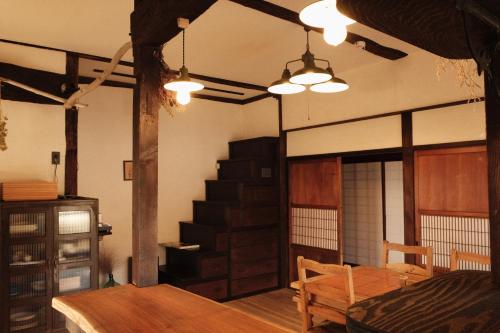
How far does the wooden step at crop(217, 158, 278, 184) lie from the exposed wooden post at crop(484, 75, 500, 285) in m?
4.69

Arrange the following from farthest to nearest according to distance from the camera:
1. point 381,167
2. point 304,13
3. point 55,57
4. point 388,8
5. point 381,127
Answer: point 381,167 < point 381,127 < point 55,57 < point 304,13 < point 388,8

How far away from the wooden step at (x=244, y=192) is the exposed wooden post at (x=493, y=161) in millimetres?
4563

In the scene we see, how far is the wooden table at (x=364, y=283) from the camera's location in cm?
255

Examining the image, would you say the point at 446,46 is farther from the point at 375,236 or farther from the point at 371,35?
the point at 375,236

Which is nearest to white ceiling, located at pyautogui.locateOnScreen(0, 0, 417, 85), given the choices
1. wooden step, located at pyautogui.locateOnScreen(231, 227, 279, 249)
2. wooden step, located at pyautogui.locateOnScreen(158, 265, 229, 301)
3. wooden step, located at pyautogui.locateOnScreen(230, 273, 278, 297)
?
wooden step, located at pyautogui.locateOnScreen(231, 227, 279, 249)

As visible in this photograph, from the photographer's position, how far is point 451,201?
12.4 ft

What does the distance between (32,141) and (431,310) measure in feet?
13.6

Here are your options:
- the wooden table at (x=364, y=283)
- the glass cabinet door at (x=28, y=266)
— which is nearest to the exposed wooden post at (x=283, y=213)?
the wooden table at (x=364, y=283)

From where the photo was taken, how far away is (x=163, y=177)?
5.66 metres

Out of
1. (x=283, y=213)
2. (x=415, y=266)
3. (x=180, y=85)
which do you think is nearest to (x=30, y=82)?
(x=180, y=85)

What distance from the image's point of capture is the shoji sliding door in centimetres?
357

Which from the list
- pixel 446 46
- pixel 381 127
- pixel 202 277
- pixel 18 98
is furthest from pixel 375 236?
pixel 446 46

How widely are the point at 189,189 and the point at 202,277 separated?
4.94 ft

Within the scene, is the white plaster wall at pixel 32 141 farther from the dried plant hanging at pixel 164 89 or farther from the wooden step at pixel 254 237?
the wooden step at pixel 254 237
